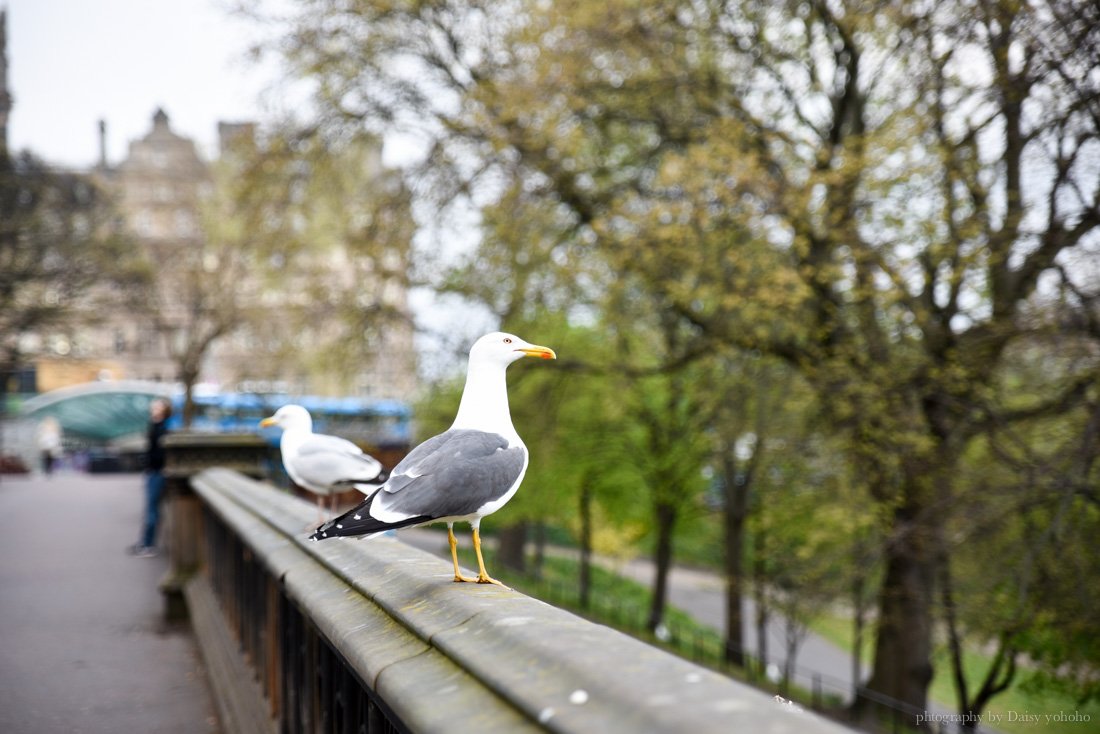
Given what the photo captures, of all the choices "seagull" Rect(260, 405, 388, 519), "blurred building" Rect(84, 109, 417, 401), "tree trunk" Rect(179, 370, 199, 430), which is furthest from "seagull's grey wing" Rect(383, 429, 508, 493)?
"tree trunk" Rect(179, 370, 199, 430)

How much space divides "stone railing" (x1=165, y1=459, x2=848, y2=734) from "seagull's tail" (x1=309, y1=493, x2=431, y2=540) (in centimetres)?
19

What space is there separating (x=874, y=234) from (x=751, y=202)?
1704mm

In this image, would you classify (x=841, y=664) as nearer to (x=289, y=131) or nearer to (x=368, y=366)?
(x=368, y=366)

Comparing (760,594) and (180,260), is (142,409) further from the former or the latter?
(760,594)

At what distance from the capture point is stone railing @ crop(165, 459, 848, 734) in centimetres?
133

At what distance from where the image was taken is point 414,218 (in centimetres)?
1535

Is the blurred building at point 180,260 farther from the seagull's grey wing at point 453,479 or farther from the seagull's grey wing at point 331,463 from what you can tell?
the seagull's grey wing at point 453,479

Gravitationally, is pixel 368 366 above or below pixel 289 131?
below

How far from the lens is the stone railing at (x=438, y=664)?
1328 millimetres

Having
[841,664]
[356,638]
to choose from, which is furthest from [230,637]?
[841,664]

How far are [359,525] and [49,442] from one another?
1817 inches

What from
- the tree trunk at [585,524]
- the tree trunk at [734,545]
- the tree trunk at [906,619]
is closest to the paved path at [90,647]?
the tree trunk at [906,619]

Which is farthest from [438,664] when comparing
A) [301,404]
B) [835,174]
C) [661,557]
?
[301,404]

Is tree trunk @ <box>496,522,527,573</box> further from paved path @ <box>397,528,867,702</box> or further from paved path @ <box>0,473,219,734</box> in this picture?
paved path @ <box>0,473,219,734</box>
